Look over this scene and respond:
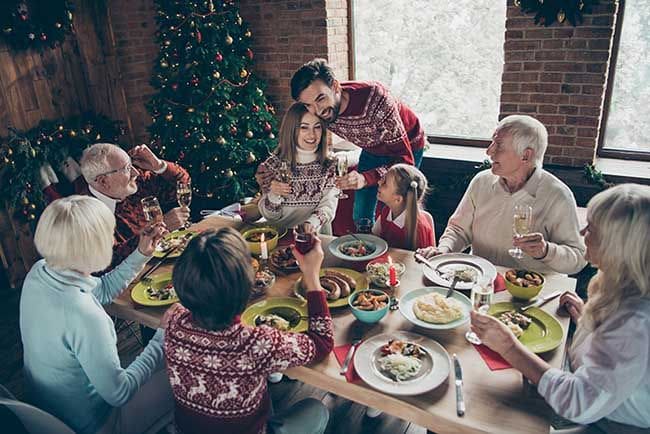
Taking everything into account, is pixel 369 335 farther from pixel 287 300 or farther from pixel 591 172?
pixel 591 172

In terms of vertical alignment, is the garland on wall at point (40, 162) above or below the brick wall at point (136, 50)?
below

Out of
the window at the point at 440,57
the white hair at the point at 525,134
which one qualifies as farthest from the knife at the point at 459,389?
the window at the point at 440,57

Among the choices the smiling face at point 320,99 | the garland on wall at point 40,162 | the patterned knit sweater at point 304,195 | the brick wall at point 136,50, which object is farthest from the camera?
the brick wall at point 136,50

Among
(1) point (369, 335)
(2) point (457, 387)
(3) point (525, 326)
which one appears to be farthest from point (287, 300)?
(3) point (525, 326)

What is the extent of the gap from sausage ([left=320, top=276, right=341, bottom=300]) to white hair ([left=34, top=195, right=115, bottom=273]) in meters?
0.81

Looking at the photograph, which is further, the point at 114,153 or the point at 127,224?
the point at 127,224

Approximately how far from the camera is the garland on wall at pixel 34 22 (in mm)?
3641

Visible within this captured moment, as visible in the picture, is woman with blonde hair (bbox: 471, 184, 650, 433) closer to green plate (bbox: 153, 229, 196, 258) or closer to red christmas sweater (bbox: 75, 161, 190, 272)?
green plate (bbox: 153, 229, 196, 258)

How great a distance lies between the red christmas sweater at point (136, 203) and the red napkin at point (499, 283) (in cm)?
181

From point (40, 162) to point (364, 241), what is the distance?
278cm

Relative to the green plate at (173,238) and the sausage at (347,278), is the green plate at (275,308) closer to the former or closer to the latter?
the sausage at (347,278)

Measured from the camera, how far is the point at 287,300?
1.93 m

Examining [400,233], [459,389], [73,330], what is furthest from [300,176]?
Result: [459,389]

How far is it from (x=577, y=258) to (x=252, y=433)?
1.53 m
